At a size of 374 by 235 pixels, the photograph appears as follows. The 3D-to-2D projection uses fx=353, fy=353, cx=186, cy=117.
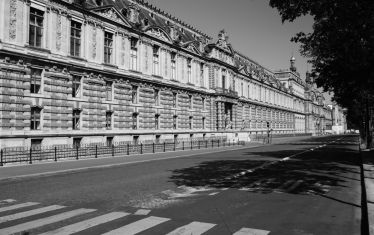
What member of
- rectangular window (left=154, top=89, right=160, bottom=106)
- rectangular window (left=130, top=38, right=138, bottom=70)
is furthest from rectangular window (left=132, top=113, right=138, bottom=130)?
rectangular window (left=130, top=38, right=138, bottom=70)

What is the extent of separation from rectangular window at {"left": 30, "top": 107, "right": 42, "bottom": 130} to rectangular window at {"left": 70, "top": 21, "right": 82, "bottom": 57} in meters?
7.05

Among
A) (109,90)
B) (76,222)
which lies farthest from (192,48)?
(76,222)

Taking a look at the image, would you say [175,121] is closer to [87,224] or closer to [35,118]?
[35,118]

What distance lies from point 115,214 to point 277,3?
419 inches

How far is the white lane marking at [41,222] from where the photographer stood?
7.17m

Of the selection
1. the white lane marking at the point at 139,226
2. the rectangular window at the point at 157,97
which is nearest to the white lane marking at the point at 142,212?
the white lane marking at the point at 139,226

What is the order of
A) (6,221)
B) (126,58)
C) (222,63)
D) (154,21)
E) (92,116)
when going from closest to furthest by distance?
(6,221) → (92,116) → (126,58) → (154,21) → (222,63)

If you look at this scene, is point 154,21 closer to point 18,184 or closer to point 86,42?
point 86,42

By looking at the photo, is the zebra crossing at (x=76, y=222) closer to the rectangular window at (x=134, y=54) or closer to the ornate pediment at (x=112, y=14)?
the ornate pediment at (x=112, y=14)

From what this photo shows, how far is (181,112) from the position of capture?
51219mm

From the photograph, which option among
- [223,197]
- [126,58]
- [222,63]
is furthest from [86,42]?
[222,63]

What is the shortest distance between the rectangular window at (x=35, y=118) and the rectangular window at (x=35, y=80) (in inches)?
59.1

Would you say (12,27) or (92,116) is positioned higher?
(12,27)

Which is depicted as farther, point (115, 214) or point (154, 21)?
point (154, 21)
